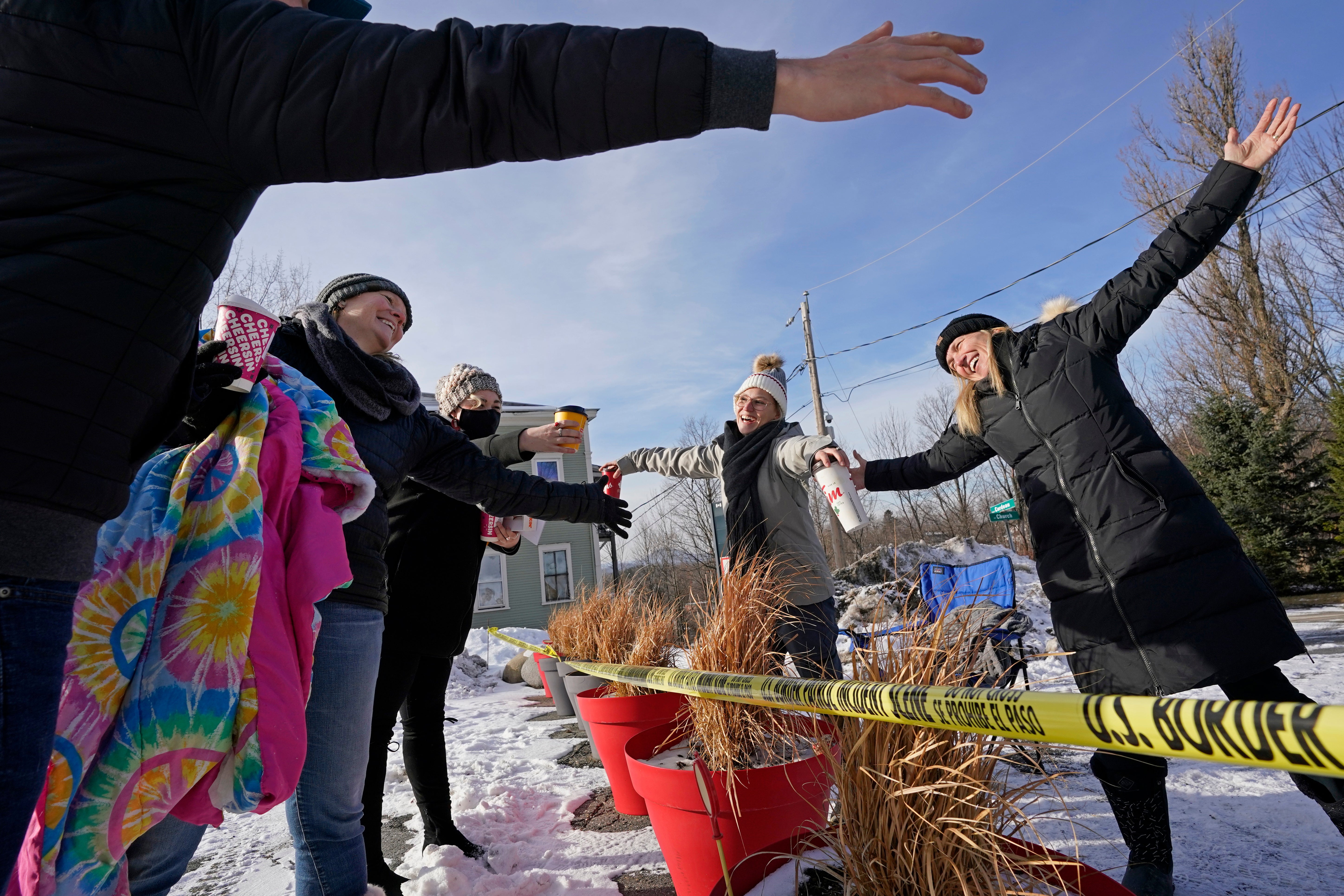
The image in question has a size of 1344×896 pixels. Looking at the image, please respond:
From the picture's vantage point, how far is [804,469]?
3.04 m

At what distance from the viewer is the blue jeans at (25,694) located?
762mm

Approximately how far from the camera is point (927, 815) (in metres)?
1.32

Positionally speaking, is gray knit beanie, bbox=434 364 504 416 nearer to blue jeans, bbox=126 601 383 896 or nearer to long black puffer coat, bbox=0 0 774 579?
blue jeans, bbox=126 601 383 896

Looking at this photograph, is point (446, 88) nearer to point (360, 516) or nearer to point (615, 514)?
point (360, 516)

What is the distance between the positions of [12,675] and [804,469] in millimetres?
2682

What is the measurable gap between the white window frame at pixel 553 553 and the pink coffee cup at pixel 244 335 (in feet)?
61.0

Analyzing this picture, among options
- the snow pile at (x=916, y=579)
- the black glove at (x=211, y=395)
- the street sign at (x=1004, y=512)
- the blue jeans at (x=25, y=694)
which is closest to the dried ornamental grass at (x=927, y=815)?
the blue jeans at (x=25, y=694)

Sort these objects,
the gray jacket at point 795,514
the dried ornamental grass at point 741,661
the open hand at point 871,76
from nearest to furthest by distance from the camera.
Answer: the open hand at point 871,76 → the dried ornamental grass at point 741,661 → the gray jacket at point 795,514

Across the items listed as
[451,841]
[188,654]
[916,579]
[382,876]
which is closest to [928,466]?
[451,841]

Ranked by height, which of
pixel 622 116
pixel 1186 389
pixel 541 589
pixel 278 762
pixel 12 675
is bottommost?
pixel 278 762

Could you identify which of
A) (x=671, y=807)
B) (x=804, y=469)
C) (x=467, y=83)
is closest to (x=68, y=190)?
(x=467, y=83)

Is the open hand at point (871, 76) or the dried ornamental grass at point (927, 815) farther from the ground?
the open hand at point (871, 76)

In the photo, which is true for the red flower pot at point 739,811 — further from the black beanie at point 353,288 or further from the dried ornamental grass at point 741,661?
the black beanie at point 353,288

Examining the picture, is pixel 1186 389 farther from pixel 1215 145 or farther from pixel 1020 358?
pixel 1020 358
